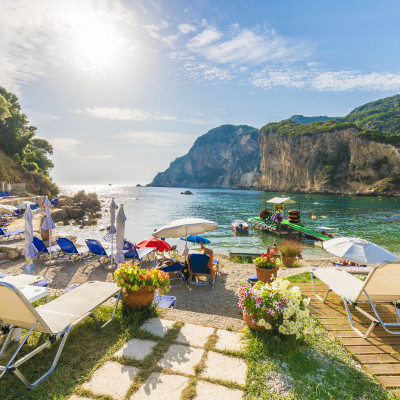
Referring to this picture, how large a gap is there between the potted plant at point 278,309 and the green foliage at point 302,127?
105m

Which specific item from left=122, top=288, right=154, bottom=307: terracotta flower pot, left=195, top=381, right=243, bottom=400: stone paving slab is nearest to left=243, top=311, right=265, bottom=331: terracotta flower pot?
left=195, top=381, right=243, bottom=400: stone paving slab

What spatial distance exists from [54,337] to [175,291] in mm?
4860

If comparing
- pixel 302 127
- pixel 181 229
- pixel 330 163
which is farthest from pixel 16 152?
pixel 302 127

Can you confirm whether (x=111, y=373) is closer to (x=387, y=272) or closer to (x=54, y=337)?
(x=54, y=337)

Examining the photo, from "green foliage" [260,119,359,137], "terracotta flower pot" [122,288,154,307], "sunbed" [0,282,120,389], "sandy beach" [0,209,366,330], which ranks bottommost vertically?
"sandy beach" [0,209,366,330]

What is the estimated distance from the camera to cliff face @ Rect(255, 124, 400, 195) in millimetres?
78188

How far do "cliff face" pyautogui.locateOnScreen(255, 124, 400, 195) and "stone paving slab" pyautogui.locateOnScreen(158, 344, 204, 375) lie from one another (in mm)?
90533

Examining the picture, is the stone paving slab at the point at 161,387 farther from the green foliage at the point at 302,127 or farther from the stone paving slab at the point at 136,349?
the green foliage at the point at 302,127

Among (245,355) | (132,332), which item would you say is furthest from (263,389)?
(132,332)

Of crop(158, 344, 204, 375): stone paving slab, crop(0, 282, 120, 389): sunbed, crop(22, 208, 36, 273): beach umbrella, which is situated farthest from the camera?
crop(22, 208, 36, 273): beach umbrella

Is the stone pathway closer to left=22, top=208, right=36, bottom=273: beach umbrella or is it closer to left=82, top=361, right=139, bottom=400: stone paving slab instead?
left=82, top=361, right=139, bottom=400: stone paving slab

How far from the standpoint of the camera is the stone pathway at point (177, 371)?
2535 millimetres

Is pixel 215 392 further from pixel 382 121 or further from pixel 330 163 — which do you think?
pixel 382 121

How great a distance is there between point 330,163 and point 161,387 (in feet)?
347
